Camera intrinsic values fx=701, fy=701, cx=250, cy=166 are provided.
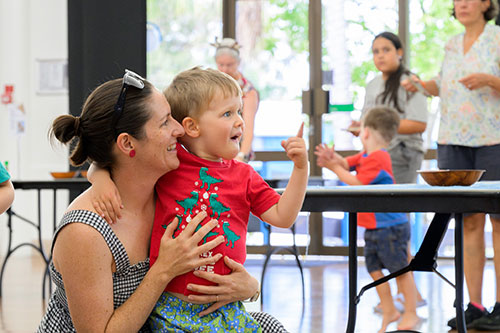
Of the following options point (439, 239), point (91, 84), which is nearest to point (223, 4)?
point (91, 84)

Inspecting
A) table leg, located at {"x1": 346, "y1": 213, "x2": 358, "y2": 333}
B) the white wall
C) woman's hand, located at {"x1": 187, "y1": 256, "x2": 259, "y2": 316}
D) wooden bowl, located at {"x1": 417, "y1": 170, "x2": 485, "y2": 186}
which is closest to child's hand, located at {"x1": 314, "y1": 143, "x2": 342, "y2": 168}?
table leg, located at {"x1": 346, "y1": 213, "x2": 358, "y2": 333}

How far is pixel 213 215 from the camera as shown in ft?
4.88

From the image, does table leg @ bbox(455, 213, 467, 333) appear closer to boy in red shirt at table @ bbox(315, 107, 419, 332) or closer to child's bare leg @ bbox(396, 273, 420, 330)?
boy in red shirt at table @ bbox(315, 107, 419, 332)

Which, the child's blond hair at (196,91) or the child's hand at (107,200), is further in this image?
the child's blond hair at (196,91)

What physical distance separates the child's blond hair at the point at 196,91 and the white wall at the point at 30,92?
5530mm

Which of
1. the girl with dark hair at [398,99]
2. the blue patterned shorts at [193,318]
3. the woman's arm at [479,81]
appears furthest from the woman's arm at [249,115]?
the blue patterned shorts at [193,318]

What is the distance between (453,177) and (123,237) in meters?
1.06

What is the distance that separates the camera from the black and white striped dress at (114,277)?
54.4 inches

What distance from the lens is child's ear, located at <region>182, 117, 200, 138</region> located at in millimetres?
1522

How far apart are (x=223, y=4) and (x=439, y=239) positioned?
458 centimetres

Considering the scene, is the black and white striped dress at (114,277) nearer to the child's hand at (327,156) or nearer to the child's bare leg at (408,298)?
the child's hand at (327,156)

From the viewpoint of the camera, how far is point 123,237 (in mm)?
1450

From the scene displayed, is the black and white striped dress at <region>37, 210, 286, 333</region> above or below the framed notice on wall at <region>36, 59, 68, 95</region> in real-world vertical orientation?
below

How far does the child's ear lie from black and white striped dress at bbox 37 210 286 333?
0.27 m
